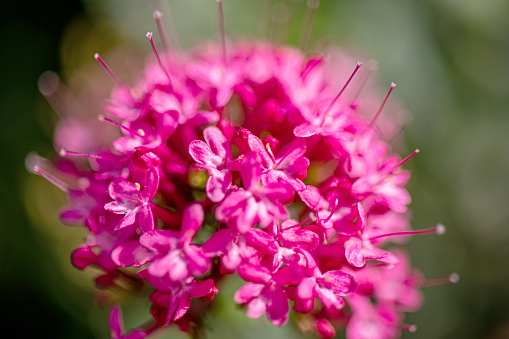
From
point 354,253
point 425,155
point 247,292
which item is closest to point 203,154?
point 247,292

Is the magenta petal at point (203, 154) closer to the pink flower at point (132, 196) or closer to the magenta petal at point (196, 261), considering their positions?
the pink flower at point (132, 196)

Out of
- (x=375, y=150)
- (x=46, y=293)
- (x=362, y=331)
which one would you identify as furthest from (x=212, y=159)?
(x=46, y=293)

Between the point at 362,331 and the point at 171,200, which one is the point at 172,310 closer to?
the point at 171,200

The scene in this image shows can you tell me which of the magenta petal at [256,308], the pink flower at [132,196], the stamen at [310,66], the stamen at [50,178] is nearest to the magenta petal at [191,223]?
the pink flower at [132,196]

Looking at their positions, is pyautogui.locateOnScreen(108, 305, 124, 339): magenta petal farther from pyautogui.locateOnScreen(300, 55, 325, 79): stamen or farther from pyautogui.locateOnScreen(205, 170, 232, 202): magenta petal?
pyautogui.locateOnScreen(300, 55, 325, 79): stamen

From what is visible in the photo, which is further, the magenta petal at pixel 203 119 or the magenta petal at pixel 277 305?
the magenta petal at pixel 203 119

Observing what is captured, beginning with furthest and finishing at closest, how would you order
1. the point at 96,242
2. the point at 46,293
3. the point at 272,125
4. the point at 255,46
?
the point at 46,293 → the point at 255,46 → the point at 272,125 → the point at 96,242
